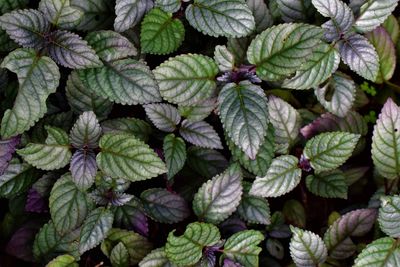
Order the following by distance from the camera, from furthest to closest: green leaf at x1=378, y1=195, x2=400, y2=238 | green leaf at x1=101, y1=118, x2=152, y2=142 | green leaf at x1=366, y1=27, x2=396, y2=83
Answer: green leaf at x1=366, y1=27, x2=396, y2=83 → green leaf at x1=101, y1=118, x2=152, y2=142 → green leaf at x1=378, y1=195, x2=400, y2=238

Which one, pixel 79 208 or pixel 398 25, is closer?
pixel 79 208

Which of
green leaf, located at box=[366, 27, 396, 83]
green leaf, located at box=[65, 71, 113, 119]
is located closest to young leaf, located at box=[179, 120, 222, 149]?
green leaf, located at box=[65, 71, 113, 119]

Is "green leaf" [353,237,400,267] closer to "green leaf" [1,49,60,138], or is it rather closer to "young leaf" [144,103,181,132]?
"young leaf" [144,103,181,132]

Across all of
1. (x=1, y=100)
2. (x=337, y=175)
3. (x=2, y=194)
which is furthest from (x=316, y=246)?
(x=1, y=100)

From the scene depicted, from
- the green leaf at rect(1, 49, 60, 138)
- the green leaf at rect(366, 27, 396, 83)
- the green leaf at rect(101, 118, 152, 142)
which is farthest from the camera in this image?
the green leaf at rect(366, 27, 396, 83)

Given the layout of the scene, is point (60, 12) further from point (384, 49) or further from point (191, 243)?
point (384, 49)

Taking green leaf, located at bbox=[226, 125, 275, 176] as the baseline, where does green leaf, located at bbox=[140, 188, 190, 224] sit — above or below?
below

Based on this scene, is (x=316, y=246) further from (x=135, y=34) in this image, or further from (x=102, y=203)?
(x=135, y=34)

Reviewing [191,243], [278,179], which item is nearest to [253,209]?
[278,179]

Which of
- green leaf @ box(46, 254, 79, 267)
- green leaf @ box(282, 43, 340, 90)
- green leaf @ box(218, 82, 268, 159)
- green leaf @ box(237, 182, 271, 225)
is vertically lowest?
green leaf @ box(46, 254, 79, 267)
